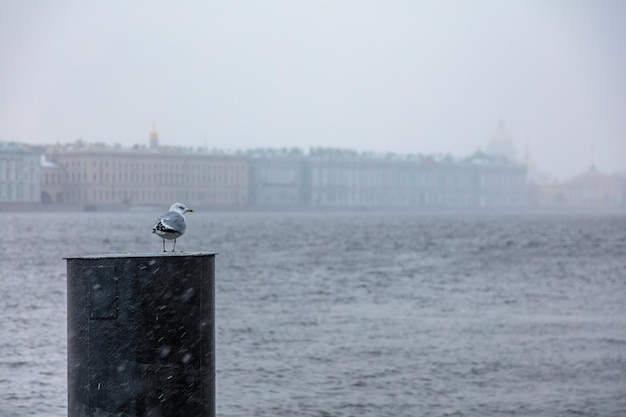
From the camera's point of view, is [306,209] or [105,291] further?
[306,209]

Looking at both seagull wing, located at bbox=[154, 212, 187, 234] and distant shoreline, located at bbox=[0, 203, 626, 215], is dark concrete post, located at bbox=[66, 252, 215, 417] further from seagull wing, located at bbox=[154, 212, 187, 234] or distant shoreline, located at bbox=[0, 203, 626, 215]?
distant shoreline, located at bbox=[0, 203, 626, 215]

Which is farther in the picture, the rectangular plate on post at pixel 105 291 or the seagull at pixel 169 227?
the seagull at pixel 169 227

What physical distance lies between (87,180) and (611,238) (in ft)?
227

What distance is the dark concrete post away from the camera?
2.62 metres

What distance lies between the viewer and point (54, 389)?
9.06 m

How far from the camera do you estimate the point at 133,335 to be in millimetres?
2629

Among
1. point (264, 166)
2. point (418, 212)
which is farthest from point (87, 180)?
point (418, 212)

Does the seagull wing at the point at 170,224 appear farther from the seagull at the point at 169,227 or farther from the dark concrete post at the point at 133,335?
the dark concrete post at the point at 133,335

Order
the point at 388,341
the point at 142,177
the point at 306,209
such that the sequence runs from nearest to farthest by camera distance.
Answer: the point at 388,341, the point at 142,177, the point at 306,209

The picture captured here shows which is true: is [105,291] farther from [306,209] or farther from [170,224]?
[306,209]

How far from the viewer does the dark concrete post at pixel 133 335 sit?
262cm

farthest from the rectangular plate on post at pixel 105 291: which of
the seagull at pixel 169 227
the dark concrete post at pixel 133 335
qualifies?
the seagull at pixel 169 227

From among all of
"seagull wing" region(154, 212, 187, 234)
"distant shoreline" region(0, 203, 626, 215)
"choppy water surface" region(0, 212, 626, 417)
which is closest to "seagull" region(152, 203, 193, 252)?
"seagull wing" region(154, 212, 187, 234)

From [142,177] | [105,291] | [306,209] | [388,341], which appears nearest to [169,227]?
[105,291]
